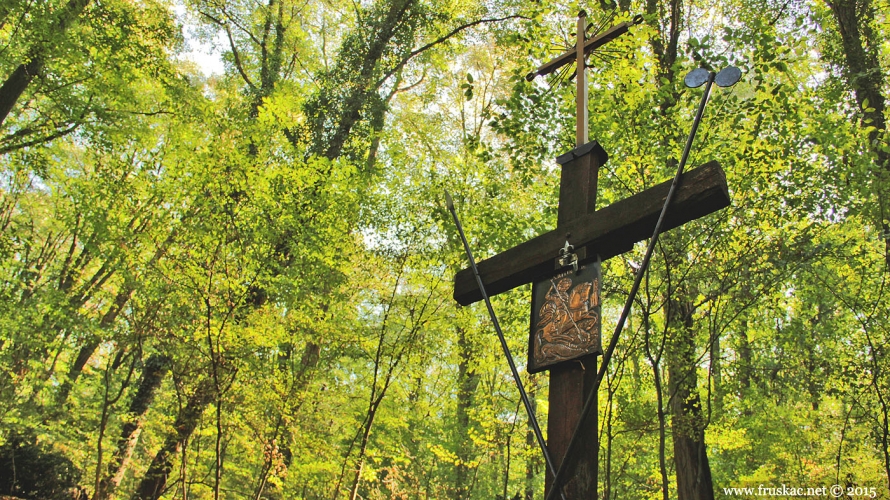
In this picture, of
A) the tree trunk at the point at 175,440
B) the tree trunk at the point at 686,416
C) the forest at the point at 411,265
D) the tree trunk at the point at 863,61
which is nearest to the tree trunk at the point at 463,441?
the forest at the point at 411,265

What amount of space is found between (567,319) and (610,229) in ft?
1.50

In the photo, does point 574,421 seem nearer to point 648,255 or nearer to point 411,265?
point 648,255

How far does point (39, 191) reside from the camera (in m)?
12.9

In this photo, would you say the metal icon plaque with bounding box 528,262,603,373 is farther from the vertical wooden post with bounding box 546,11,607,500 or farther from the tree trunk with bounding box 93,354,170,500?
the tree trunk with bounding box 93,354,170,500

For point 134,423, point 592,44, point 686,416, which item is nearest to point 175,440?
point 134,423

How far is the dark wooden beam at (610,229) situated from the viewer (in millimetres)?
2104

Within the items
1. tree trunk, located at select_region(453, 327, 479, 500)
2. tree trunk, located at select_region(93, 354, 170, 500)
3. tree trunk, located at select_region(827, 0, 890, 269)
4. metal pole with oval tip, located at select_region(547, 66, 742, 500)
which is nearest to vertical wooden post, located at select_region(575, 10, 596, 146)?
metal pole with oval tip, located at select_region(547, 66, 742, 500)

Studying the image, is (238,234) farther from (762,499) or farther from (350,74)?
(762,499)

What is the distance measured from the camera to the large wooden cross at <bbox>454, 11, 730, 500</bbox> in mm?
2055

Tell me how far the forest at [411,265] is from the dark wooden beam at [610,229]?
8.08 feet

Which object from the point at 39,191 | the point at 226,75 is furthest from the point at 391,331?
the point at 39,191

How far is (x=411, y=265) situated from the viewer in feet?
23.8

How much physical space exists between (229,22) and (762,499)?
14.0 m

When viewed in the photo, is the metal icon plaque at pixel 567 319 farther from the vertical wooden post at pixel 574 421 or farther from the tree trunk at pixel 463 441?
the tree trunk at pixel 463 441
